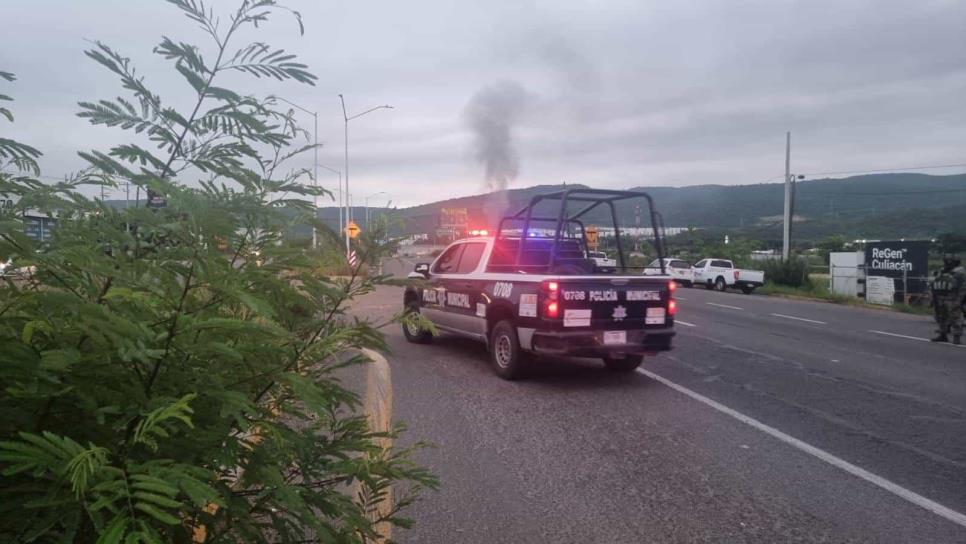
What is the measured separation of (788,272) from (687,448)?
108ft

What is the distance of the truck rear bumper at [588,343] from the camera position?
8.16 meters

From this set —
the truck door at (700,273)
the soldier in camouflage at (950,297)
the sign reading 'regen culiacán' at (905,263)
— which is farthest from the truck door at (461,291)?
the truck door at (700,273)

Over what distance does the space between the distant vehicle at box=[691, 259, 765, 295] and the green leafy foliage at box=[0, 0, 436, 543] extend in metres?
35.8

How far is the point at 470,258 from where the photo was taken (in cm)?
1049

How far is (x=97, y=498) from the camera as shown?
1.38 m

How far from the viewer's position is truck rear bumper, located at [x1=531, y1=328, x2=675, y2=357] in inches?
321

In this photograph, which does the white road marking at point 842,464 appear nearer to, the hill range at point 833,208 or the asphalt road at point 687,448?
the asphalt road at point 687,448

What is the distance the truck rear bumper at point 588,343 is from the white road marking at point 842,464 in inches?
26.0

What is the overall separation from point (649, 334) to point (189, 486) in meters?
7.66

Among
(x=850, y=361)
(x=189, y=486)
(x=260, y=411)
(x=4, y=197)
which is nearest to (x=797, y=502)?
(x=260, y=411)

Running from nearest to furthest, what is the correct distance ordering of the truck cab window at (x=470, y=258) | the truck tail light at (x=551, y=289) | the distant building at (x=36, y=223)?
1. the distant building at (x=36, y=223)
2. the truck tail light at (x=551, y=289)
3. the truck cab window at (x=470, y=258)

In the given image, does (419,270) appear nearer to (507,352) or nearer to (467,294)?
(507,352)

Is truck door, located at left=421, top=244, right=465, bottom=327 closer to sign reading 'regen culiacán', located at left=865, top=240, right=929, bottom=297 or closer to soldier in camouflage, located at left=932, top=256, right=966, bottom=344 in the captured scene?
soldier in camouflage, located at left=932, top=256, right=966, bottom=344

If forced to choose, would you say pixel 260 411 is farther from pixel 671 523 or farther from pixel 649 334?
pixel 649 334
